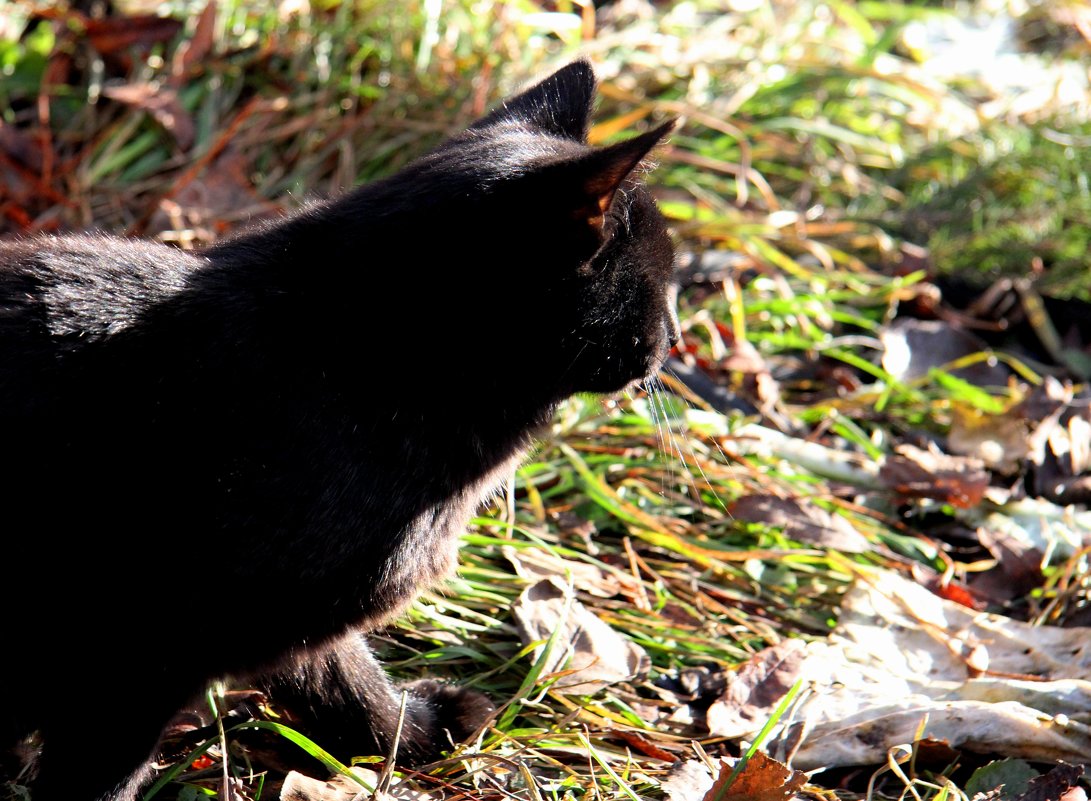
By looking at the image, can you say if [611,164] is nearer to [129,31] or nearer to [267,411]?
[267,411]

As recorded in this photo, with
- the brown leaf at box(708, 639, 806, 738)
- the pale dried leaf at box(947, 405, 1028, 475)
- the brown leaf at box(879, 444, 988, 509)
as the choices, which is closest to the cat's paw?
the brown leaf at box(708, 639, 806, 738)

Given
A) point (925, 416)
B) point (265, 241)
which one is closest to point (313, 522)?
point (265, 241)

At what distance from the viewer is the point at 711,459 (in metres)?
2.36

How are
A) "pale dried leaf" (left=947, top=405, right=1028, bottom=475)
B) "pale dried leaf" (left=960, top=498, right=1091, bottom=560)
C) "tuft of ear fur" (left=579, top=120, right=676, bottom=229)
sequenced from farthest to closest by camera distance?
"pale dried leaf" (left=947, top=405, right=1028, bottom=475), "pale dried leaf" (left=960, top=498, right=1091, bottom=560), "tuft of ear fur" (left=579, top=120, right=676, bottom=229)

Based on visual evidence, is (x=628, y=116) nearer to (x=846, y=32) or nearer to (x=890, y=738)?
(x=846, y=32)

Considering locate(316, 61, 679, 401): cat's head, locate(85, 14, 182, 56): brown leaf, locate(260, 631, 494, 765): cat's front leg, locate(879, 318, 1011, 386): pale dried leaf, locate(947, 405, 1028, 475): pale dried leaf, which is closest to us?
locate(316, 61, 679, 401): cat's head

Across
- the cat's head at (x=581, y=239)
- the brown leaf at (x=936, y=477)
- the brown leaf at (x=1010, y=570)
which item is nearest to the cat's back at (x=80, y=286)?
the cat's head at (x=581, y=239)

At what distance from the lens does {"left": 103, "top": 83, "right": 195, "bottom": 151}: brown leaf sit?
9.96ft

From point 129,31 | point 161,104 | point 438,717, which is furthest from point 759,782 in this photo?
point 129,31

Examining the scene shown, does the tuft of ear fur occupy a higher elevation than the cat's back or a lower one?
higher

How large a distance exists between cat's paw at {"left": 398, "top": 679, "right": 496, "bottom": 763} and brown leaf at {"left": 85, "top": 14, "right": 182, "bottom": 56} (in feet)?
7.14

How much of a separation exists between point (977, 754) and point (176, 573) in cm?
122

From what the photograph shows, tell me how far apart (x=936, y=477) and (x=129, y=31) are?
245 centimetres

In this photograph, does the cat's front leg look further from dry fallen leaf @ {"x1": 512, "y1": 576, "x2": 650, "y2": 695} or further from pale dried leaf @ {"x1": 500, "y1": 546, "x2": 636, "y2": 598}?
pale dried leaf @ {"x1": 500, "y1": 546, "x2": 636, "y2": 598}
